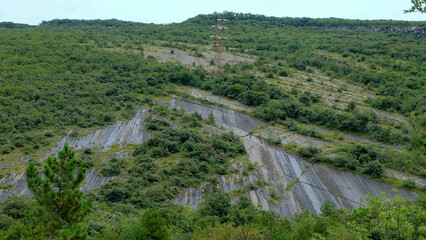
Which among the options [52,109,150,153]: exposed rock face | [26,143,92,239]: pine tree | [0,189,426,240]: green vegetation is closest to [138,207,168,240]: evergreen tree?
[0,189,426,240]: green vegetation

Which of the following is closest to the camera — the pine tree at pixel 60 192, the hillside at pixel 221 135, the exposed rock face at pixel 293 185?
the pine tree at pixel 60 192

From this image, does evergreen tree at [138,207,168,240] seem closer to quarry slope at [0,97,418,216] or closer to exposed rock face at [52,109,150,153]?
quarry slope at [0,97,418,216]

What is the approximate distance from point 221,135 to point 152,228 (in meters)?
22.2

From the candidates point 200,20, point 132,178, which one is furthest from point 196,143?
point 200,20

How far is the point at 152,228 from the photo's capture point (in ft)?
48.5

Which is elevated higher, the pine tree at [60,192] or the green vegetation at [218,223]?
the pine tree at [60,192]

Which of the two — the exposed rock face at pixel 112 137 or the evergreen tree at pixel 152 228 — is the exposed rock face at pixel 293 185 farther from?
the exposed rock face at pixel 112 137

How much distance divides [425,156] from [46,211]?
34.1m

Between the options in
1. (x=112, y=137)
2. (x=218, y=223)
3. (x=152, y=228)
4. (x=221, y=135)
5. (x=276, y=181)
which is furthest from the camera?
(x=112, y=137)

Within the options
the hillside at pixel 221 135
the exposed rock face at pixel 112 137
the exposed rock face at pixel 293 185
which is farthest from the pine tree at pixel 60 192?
the exposed rock face at pixel 112 137

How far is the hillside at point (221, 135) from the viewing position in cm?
2070

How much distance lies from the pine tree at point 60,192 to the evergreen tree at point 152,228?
11.4ft

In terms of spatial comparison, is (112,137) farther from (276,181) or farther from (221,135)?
(276,181)

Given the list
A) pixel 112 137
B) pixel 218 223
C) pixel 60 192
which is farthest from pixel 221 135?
pixel 60 192
